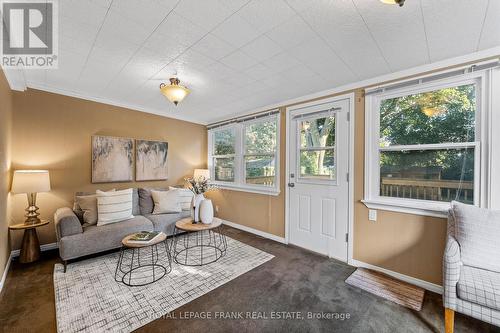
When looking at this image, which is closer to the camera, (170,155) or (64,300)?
(64,300)

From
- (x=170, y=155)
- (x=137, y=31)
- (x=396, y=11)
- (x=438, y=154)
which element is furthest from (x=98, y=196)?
(x=438, y=154)

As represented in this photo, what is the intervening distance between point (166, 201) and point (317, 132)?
275 centimetres

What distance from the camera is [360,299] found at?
A: 2.07m

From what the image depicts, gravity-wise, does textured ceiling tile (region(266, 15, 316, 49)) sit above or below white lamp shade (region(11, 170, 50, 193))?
above

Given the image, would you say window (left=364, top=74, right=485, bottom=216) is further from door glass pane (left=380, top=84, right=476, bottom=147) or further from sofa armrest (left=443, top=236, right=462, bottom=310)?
sofa armrest (left=443, top=236, right=462, bottom=310)

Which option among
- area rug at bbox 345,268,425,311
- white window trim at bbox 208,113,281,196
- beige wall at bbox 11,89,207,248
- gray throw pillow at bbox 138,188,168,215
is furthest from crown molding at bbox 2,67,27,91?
area rug at bbox 345,268,425,311

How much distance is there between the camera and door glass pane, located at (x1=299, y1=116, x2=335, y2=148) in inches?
122

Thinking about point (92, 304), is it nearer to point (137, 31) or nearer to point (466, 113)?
point (137, 31)

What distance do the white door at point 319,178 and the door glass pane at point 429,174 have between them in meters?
0.49

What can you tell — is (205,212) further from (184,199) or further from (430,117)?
(430,117)

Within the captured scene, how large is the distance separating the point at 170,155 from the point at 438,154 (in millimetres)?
4378

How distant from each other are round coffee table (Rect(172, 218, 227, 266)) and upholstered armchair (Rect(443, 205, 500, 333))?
230cm

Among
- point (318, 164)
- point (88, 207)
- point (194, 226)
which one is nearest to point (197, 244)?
point (194, 226)

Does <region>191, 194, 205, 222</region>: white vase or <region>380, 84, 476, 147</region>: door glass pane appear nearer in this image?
<region>380, 84, 476, 147</region>: door glass pane
